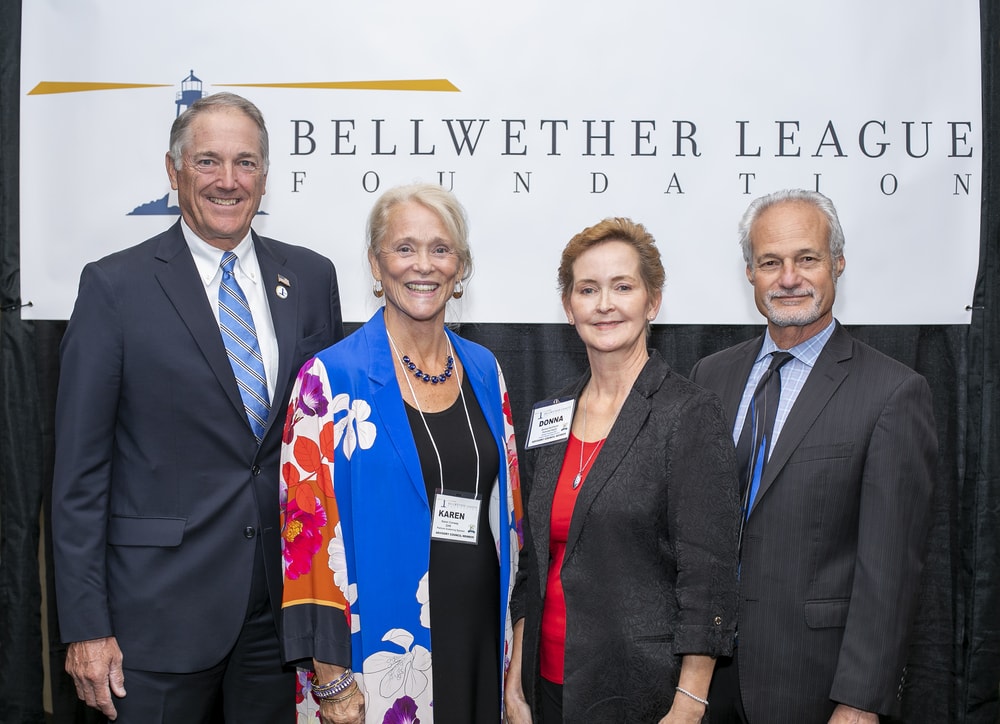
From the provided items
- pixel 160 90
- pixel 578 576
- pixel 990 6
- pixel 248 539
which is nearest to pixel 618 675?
pixel 578 576

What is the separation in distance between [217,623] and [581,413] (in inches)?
40.0

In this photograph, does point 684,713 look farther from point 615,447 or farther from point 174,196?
point 174,196

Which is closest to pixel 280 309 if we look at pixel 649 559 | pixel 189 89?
pixel 649 559

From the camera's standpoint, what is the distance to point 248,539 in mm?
1982

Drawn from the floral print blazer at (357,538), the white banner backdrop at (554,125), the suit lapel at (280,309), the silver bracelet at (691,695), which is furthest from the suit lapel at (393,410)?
the white banner backdrop at (554,125)

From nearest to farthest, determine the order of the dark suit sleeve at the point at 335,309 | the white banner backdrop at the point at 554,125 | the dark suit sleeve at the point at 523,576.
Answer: the dark suit sleeve at the point at 523,576, the dark suit sleeve at the point at 335,309, the white banner backdrop at the point at 554,125

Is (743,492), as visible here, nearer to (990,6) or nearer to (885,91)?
(885,91)

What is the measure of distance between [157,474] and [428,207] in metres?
0.92

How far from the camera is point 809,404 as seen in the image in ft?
6.23

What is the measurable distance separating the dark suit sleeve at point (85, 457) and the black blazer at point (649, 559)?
1.10 metres

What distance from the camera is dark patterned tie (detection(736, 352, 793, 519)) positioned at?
1.93 m

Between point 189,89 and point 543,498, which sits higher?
point 189,89

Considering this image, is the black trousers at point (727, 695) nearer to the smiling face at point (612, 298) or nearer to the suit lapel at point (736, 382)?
the suit lapel at point (736, 382)

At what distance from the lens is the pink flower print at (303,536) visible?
1827mm
